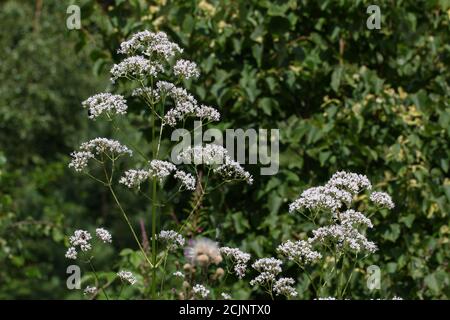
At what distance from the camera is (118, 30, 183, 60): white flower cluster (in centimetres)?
226

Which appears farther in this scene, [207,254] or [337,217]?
[207,254]

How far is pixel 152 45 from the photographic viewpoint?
228 centimetres

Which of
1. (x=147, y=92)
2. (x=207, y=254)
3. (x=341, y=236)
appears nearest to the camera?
(x=341, y=236)

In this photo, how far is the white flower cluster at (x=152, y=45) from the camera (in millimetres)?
2258

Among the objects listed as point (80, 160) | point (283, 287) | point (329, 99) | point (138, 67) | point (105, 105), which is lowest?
point (283, 287)

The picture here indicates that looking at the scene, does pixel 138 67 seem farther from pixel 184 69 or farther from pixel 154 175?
pixel 154 175

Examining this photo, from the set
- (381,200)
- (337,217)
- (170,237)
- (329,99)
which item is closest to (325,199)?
(337,217)

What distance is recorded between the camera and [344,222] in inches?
86.9

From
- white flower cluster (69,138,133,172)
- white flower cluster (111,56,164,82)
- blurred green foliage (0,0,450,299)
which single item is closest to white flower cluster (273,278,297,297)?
white flower cluster (69,138,133,172)

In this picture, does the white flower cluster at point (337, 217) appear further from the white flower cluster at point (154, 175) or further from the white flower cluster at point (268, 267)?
the white flower cluster at point (154, 175)

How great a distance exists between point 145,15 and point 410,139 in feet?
4.87
